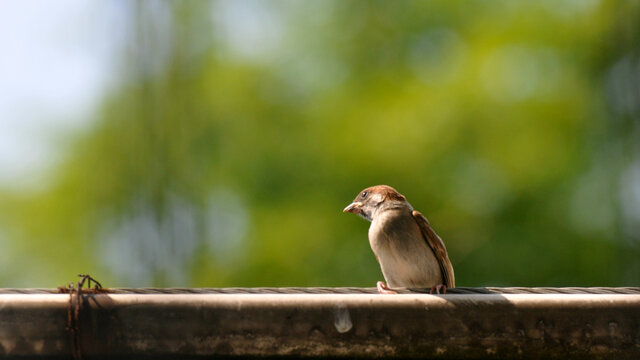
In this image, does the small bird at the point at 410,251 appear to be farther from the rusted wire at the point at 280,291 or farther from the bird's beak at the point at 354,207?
the rusted wire at the point at 280,291

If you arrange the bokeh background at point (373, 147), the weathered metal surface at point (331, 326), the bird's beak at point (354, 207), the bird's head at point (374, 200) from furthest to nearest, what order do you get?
1. the bokeh background at point (373, 147)
2. the bird's beak at point (354, 207)
3. the bird's head at point (374, 200)
4. the weathered metal surface at point (331, 326)

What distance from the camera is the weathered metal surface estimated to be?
170 cm

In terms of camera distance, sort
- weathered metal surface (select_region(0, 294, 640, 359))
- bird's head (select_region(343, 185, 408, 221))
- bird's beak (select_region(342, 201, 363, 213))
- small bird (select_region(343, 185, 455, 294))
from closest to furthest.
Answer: weathered metal surface (select_region(0, 294, 640, 359))
small bird (select_region(343, 185, 455, 294))
bird's head (select_region(343, 185, 408, 221))
bird's beak (select_region(342, 201, 363, 213))

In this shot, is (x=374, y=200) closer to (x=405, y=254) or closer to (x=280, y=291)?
(x=405, y=254)

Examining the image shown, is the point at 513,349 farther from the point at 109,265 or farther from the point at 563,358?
the point at 109,265

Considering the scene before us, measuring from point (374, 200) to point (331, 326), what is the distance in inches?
90.6

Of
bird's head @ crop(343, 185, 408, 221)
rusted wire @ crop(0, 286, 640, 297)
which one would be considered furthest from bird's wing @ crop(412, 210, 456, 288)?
rusted wire @ crop(0, 286, 640, 297)

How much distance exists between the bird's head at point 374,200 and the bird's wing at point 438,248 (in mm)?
174

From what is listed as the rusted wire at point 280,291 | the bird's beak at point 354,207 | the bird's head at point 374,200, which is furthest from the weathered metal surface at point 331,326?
the bird's beak at point 354,207

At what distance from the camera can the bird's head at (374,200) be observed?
12.9 ft

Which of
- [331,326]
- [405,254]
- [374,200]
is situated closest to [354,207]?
[374,200]

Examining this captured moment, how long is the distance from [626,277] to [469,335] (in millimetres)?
3408

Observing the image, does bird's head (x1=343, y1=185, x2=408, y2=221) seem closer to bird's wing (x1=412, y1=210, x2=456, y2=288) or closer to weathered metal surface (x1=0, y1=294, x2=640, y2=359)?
bird's wing (x1=412, y1=210, x2=456, y2=288)

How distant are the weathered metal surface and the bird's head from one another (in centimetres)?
215
